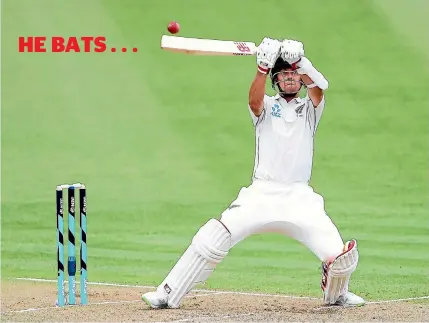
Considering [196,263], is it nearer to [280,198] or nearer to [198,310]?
[198,310]

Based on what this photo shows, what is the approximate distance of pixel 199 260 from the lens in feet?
23.2

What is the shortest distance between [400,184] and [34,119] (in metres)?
4.79

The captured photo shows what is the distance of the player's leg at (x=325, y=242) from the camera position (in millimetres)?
6961

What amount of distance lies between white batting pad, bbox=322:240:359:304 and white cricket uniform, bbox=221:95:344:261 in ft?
0.22

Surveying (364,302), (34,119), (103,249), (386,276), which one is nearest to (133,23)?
(34,119)

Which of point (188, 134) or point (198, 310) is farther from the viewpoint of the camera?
point (188, 134)

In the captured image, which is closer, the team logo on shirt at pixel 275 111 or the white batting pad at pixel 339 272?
the white batting pad at pixel 339 272

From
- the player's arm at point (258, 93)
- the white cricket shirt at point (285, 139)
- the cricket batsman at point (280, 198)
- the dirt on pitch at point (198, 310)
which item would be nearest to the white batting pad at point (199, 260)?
the cricket batsman at point (280, 198)

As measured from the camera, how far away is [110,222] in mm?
11648

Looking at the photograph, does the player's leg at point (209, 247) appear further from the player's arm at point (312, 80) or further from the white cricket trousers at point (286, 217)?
the player's arm at point (312, 80)

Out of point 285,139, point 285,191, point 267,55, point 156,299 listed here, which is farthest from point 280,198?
point 156,299

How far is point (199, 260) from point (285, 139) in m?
0.96

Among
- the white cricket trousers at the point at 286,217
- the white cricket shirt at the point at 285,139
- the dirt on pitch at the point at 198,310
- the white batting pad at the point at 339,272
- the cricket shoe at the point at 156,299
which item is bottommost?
the dirt on pitch at the point at 198,310

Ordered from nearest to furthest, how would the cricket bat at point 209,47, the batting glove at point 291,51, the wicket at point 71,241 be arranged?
the batting glove at point 291,51 < the cricket bat at point 209,47 < the wicket at point 71,241
